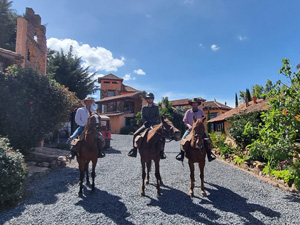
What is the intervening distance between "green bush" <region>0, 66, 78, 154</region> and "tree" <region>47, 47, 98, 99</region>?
66.4ft

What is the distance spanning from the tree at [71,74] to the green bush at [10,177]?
24091 millimetres

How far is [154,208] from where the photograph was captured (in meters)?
4.73

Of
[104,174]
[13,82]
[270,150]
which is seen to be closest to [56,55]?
[13,82]

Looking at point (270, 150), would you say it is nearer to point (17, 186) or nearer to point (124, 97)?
point (17, 186)

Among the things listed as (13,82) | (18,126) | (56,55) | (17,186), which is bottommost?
(17,186)

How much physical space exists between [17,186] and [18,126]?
12.0 ft

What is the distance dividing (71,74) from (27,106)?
21.4m

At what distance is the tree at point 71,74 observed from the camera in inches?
1093

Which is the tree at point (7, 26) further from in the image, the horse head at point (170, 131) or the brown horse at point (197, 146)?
the brown horse at point (197, 146)

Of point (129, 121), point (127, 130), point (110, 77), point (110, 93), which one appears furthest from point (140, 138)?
point (110, 77)

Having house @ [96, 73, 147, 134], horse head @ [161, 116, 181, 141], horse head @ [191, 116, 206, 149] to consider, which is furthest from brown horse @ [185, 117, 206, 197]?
house @ [96, 73, 147, 134]

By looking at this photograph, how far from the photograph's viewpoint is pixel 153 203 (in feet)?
16.5

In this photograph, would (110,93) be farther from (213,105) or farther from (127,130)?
(213,105)

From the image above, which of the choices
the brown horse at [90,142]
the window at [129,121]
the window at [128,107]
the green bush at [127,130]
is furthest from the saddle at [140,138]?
the window at [128,107]
